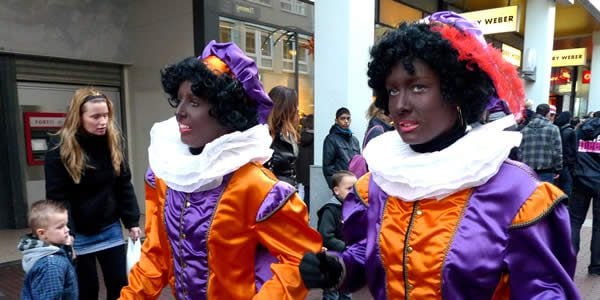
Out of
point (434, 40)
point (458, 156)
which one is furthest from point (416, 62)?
point (458, 156)

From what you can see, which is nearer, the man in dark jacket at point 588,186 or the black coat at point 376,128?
the black coat at point 376,128

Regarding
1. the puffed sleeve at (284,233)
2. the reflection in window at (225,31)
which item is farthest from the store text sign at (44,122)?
the puffed sleeve at (284,233)

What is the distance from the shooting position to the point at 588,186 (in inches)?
195

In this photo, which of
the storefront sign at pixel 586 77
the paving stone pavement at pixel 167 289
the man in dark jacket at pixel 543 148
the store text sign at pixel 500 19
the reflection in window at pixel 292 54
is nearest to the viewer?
the paving stone pavement at pixel 167 289

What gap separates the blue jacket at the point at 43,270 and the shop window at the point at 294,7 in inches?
216

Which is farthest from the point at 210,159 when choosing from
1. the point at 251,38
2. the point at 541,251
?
the point at 251,38

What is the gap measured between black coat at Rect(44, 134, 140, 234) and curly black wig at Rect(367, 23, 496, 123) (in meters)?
2.23

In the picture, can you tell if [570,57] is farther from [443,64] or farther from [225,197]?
[225,197]

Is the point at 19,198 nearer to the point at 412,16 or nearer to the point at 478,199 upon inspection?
the point at 478,199

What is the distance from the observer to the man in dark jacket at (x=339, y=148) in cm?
482

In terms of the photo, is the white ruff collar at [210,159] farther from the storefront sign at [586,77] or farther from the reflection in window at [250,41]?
the storefront sign at [586,77]

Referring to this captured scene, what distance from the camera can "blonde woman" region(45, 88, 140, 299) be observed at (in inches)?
111

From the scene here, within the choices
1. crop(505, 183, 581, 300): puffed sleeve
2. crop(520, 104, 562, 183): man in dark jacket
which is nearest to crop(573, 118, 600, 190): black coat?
crop(520, 104, 562, 183): man in dark jacket

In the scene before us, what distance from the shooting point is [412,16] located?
9.29 m
